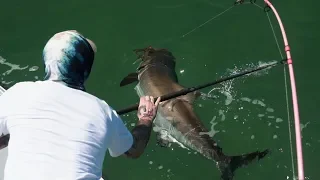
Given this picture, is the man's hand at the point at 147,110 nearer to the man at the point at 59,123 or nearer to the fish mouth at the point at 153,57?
the man at the point at 59,123

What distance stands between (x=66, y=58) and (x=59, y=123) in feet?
1.39

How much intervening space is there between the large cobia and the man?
2296 millimetres

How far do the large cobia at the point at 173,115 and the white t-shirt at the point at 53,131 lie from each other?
8.02ft

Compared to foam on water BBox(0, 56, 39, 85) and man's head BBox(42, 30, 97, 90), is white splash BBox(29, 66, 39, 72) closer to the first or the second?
foam on water BBox(0, 56, 39, 85)

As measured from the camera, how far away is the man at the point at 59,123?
236 centimetres

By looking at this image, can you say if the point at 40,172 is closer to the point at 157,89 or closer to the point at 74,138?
the point at 74,138

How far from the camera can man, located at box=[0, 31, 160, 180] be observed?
7.75 ft

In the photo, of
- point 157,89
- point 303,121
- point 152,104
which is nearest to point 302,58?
point 303,121

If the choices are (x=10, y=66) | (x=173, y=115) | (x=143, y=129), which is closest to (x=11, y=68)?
(x=10, y=66)

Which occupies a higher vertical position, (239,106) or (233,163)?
(239,106)

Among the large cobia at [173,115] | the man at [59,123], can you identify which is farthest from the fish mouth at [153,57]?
the man at [59,123]

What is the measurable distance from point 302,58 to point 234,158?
2453 millimetres

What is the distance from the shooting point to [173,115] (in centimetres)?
539

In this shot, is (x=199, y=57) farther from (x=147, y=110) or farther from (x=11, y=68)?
(x=147, y=110)
